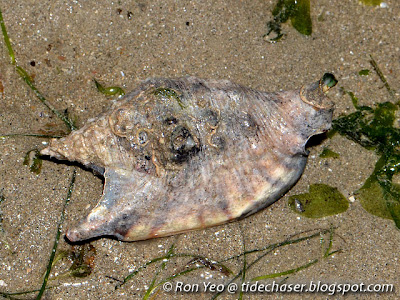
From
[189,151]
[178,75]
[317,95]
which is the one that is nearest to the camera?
[189,151]

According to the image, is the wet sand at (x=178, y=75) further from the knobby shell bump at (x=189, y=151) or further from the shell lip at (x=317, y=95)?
the shell lip at (x=317, y=95)

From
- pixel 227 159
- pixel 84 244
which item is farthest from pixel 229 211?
pixel 84 244

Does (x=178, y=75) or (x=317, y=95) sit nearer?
(x=317, y=95)

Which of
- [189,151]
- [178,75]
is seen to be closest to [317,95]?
[189,151]

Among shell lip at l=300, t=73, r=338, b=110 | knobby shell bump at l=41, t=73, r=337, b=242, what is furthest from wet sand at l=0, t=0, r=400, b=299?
shell lip at l=300, t=73, r=338, b=110

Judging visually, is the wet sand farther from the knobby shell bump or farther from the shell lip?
the shell lip

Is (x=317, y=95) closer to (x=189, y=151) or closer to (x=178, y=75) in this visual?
(x=189, y=151)
